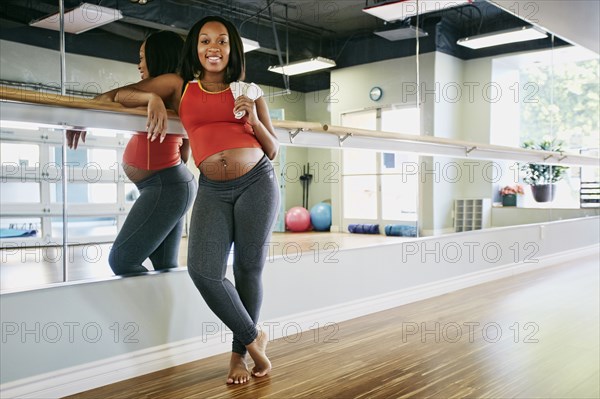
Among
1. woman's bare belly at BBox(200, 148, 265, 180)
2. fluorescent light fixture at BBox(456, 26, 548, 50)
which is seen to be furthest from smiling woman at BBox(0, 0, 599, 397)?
fluorescent light fixture at BBox(456, 26, 548, 50)

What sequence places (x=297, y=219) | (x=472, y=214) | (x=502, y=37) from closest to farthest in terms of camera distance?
(x=297, y=219) < (x=472, y=214) < (x=502, y=37)

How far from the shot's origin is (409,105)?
4.14m

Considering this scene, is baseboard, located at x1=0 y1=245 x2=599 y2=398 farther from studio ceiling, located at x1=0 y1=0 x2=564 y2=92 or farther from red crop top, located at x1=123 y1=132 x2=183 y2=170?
studio ceiling, located at x1=0 y1=0 x2=564 y2=92

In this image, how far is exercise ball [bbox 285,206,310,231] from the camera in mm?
2877

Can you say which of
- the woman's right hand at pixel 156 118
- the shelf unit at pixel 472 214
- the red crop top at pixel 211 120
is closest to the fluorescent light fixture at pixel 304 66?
the red crop top at pixel 211 120

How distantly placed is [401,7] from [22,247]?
9.15 ft

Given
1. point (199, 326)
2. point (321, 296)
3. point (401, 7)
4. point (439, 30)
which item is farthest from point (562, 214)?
point (199, 326)

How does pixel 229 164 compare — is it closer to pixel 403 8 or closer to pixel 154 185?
pixel 154 185

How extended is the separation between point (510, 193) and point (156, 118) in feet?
13.2

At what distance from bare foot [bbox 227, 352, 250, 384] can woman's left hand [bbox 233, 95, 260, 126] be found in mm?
857

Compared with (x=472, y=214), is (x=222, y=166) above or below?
above

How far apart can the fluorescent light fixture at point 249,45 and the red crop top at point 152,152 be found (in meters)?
0.69

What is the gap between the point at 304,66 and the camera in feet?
9.90

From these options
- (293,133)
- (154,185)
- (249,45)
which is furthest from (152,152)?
(249,45)
